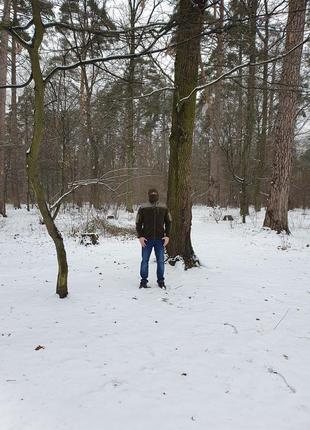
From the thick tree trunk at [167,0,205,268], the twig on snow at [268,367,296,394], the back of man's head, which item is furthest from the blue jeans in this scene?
the twig on snow at [268,367,296,394]

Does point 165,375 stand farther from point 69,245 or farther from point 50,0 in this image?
point 69,245

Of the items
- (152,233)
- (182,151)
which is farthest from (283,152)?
(152,233)

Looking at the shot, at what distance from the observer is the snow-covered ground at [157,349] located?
2.78 meters

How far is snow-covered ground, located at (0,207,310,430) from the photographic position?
2.78 metres

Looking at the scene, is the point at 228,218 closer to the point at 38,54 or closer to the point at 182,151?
the point at 182,151

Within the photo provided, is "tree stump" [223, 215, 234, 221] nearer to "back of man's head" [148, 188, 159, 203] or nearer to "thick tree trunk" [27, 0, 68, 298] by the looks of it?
"back of man's head" [148, 188, 159, 203]

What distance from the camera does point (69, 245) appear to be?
10203 millimetres

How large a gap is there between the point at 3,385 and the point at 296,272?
5887 millimetres

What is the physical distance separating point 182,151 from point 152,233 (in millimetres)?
1970

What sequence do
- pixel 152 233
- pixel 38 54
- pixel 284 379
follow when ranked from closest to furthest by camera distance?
pixel 284 379
pixel 38 54
pixel 152 233

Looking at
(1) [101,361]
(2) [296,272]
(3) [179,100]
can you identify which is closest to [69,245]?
(3) [179,100]

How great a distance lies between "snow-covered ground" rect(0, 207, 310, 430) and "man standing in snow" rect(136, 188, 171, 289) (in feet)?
1.12

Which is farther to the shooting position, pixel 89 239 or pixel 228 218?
pixel 228 218

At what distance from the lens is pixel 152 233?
604 cm
